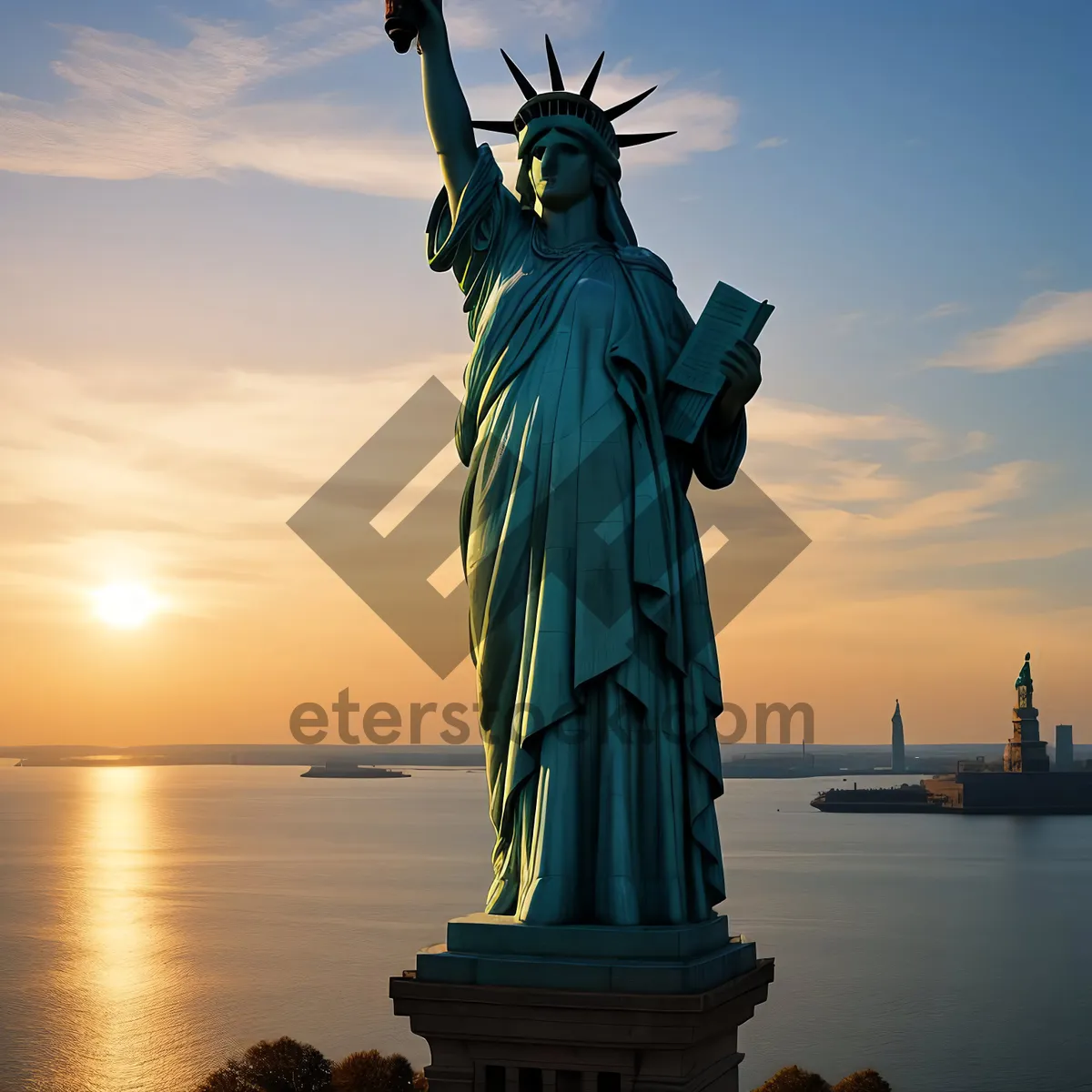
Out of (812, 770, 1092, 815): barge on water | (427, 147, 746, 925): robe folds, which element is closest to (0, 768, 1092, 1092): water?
(812, 770, 1092, 815): barge on water

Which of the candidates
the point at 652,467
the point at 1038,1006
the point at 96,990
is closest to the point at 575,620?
the point at 652,467

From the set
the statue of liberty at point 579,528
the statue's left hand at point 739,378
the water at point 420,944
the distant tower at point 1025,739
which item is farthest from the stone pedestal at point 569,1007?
the distant tower at point 1025,739

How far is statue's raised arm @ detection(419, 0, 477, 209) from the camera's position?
8.26m

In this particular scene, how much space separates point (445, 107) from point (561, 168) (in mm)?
740

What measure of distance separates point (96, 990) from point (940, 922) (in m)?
42.0

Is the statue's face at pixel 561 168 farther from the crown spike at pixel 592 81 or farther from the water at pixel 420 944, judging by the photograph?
the water at pixel 420 944

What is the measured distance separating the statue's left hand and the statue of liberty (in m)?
0.01

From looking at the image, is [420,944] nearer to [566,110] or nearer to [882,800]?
[566,110]

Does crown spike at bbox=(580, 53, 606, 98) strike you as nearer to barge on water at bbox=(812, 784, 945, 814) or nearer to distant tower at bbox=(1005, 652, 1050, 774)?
distant tower at bbox=(1005, 652, 1050, 774)

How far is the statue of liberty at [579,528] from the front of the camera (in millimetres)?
7348

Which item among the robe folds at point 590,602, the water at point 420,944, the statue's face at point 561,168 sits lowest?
the water at point 420,944

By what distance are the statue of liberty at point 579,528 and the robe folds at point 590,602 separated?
1 cm

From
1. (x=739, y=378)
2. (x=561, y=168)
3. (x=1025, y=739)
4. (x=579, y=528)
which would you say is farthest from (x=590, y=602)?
(x=1025, y=739)

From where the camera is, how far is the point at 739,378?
7.87 meters
